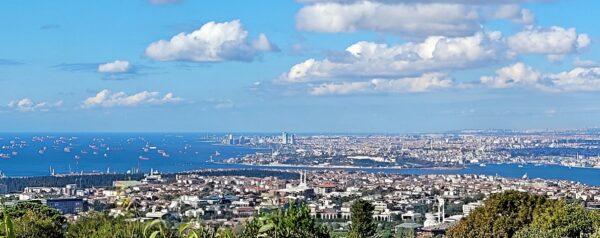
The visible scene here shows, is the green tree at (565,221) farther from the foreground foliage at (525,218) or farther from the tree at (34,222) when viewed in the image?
the tree at (34,222)

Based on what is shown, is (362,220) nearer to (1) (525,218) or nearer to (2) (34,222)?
(1) (525,218)

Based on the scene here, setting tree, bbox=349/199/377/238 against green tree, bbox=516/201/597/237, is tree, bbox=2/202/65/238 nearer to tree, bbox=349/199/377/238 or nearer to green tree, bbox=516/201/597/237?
tree, bbox=349/199/377/238

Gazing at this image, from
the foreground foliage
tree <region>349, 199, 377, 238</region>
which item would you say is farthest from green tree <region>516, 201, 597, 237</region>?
tree <region>349, 199, 377, 238</region>

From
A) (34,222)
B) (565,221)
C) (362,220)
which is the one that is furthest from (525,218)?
(34,222)

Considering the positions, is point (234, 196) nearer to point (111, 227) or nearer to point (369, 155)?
point (111, 227)

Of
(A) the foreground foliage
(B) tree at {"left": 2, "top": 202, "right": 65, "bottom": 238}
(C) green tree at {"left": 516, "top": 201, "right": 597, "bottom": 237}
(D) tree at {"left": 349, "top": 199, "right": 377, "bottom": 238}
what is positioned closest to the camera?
(B) tree at {"left": 2, "top": 202, "right": 65, "bottom": 238}

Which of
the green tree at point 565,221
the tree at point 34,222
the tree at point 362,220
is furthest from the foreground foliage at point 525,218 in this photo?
the tree at point 34,222
